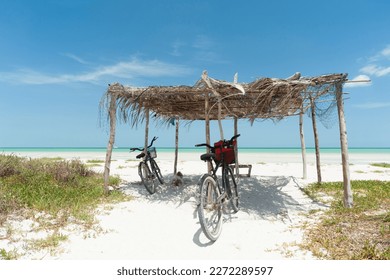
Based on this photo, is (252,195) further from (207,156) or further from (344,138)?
(207,156)

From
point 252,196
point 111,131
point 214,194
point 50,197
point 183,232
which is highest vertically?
point 111,131

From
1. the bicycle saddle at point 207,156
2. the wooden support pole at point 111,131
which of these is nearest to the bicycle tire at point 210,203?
the bicycle saddle at point 207,156

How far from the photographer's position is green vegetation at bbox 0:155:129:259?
18.0ft

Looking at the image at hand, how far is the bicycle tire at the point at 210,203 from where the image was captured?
4.85 m

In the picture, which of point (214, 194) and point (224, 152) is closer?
point (214, 194)

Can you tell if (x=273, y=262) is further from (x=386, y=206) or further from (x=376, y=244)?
(x=386, y=206)

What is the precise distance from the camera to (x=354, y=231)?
504 cm

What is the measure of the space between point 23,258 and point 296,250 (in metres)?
3.99

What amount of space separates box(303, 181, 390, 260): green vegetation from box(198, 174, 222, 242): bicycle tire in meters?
1.50

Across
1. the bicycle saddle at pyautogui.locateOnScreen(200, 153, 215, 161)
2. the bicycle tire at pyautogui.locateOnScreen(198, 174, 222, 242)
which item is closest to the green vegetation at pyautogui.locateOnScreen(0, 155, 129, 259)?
the bicycle tire at pyautogui.locateOnScreen(198, 174, 222, 242)

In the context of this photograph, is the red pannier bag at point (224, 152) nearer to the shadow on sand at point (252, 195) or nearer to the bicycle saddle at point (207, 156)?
the bicycle saddle at point (207, 156)

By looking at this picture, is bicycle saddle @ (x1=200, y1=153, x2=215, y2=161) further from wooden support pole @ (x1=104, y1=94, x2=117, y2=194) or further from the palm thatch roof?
wooden support pole @ (x1=104, y1=94, x2=117, y2=194)

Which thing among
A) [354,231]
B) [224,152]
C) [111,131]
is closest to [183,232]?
[224,152]

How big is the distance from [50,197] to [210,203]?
4.11m
